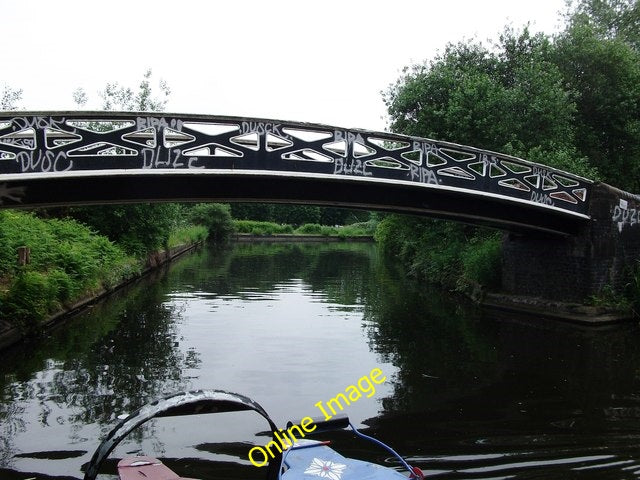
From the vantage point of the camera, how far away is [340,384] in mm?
9930

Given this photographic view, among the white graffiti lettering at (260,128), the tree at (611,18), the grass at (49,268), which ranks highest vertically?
the tree at (611,18)

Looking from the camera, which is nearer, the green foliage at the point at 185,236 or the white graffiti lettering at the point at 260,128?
the white graffiti lettering at the point at 260,128

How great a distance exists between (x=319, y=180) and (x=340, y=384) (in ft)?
16.4

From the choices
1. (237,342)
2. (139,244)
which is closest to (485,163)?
(237,342)

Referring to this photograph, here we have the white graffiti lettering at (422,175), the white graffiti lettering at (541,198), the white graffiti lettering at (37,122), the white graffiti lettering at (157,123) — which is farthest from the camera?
the white graffiti lettering at (541,198)

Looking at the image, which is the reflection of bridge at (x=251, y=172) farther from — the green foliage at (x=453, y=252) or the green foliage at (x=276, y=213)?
the green foliage at (x=276, y=213)

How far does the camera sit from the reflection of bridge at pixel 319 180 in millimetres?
10914

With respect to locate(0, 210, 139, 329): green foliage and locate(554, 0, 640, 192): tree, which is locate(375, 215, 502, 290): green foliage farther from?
locate(0, 210, 139, 329): green foliage

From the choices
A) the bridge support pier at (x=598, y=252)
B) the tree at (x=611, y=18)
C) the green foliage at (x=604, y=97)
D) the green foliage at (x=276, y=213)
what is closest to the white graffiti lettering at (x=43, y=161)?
the bridge support pier at (x=598, y=252)

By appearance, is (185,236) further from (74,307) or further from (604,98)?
(604,98)

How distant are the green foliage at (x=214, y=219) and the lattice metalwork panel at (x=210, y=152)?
51028 mm

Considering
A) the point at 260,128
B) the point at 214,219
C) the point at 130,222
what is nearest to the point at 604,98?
the point at 260,128

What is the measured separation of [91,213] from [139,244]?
2.47m

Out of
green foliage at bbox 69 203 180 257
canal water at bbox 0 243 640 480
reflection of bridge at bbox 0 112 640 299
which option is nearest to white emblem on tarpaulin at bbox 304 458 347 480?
canal water at bbox 0 243 640 480
